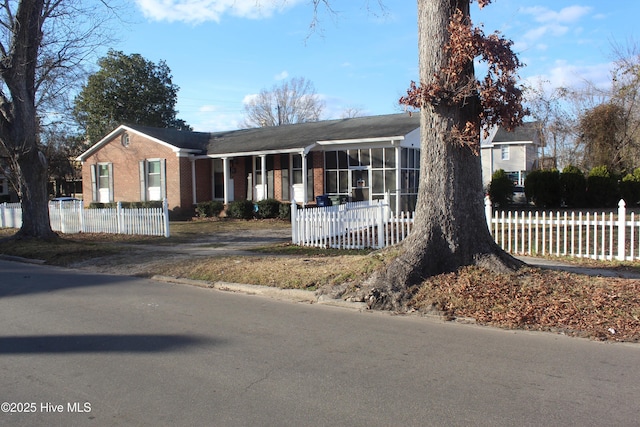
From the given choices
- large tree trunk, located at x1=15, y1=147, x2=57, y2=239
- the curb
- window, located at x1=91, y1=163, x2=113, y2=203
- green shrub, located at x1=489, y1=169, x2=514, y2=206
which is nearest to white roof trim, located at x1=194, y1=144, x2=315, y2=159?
window, located at x1=91, y1=163, x2=113, y2=203

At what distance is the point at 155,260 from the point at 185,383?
8.27 meters

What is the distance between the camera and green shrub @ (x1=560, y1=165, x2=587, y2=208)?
2586 centimetres

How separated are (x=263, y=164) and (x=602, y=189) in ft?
56.9

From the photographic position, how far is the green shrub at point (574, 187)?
25859 millimetres

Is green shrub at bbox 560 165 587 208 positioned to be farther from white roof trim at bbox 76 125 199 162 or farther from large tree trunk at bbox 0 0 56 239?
large tree trunk at bbox 0 0 56 239

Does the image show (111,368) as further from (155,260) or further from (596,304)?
(155,260)

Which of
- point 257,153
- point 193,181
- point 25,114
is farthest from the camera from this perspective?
point 193,181

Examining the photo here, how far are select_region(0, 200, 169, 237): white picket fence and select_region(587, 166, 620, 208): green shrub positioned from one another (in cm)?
2120

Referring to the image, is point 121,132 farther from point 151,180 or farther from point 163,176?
point 163,176

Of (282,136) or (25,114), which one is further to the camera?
(282,136)

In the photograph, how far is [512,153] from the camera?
4491 cm

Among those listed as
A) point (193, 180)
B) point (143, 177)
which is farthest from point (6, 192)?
point (193, 180)

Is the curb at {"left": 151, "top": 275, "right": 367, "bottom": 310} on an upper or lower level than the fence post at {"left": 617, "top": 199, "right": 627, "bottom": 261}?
lower

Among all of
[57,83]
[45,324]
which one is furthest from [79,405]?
[57,83]
